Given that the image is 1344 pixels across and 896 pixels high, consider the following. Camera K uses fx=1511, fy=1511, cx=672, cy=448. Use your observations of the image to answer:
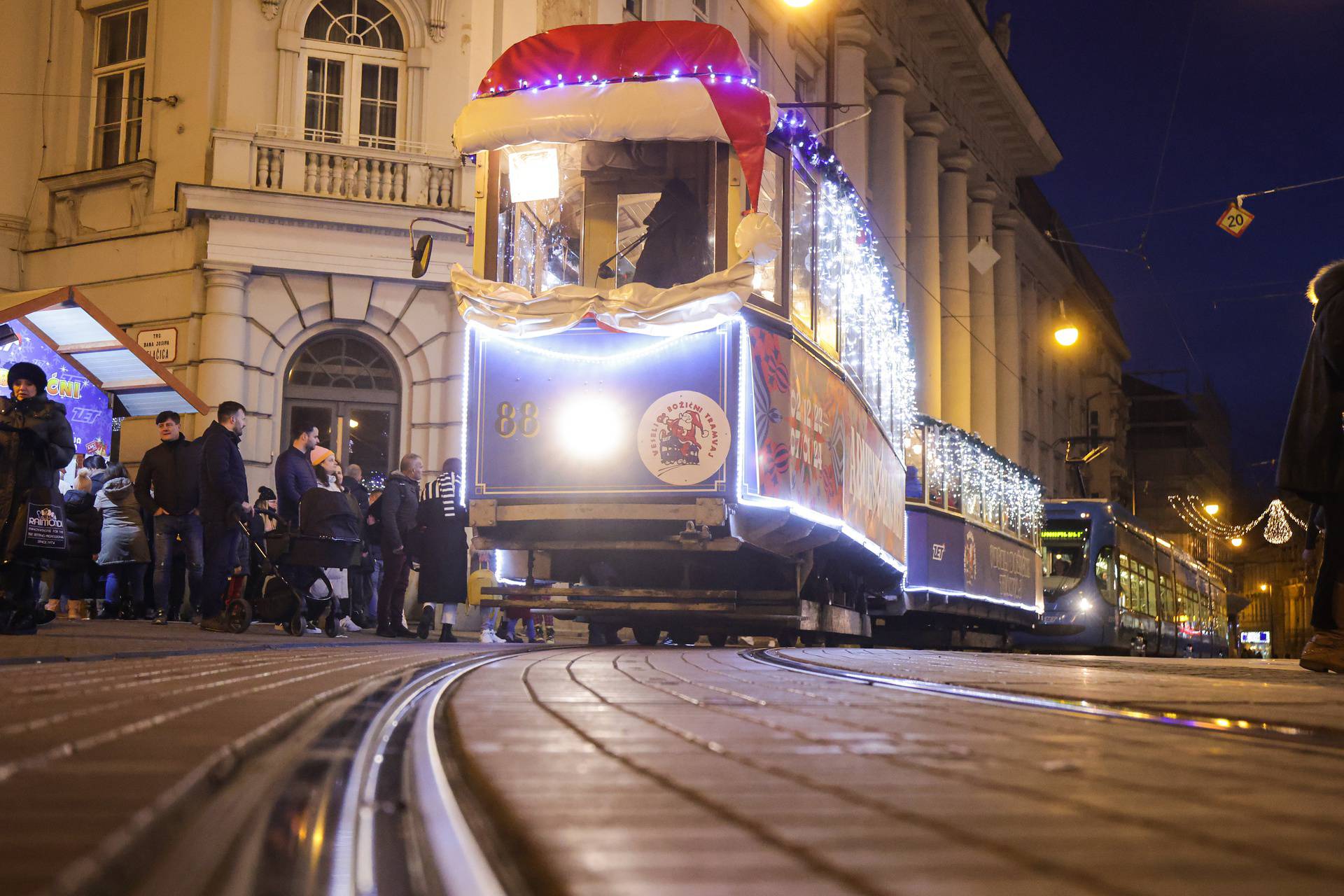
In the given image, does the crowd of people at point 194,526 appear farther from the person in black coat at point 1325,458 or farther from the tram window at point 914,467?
the person in black coat at point 1325,458

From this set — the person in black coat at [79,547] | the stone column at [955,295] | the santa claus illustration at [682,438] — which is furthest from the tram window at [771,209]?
the stone column at [955,295]

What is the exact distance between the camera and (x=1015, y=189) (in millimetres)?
47062

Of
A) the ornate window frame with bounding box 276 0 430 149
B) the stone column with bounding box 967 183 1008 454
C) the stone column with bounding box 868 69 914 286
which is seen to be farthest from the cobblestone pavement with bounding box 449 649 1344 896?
the stone column with bounding box 967 183 1008 454

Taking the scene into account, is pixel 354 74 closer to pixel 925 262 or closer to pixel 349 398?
pixel 349 398

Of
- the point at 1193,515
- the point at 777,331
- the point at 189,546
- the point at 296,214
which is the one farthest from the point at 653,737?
the point at 1193,515

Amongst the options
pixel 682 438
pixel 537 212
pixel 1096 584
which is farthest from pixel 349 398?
pixel 1096 584

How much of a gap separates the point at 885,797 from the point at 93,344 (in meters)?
14.4

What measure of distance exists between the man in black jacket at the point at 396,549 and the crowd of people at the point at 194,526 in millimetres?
13

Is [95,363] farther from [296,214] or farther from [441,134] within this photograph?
[441,134]

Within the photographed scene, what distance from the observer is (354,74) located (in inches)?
816

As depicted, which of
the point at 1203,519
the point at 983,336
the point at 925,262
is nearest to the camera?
the point at 925,262

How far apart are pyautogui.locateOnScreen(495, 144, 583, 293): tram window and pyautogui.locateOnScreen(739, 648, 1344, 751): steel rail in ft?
22.9

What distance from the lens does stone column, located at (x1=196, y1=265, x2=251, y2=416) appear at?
19.6 meters

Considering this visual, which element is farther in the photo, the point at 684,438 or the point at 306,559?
the point at 306,559
